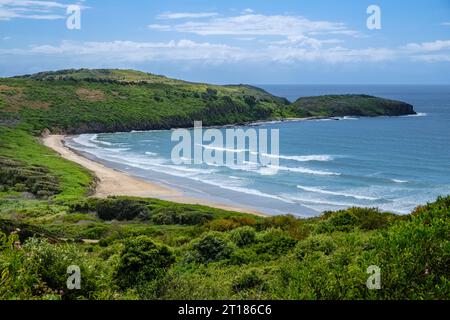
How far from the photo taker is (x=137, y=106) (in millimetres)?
142250

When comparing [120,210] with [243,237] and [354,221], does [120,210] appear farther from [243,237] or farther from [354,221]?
[354,221]

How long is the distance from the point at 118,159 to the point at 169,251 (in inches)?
2601

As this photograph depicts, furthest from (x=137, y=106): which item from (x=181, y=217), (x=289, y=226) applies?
(x=289, y=226)

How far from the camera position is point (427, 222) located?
13406 mm

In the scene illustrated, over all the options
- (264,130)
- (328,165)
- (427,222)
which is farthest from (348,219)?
(264,130)

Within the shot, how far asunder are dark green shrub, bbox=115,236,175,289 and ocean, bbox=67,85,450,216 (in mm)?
30759

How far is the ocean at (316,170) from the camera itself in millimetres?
53281

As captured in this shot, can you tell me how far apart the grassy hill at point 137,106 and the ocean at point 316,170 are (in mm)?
10019

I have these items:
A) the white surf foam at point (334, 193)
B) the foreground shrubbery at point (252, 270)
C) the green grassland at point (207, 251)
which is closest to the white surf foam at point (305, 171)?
the white surf foam at point (334, 193)

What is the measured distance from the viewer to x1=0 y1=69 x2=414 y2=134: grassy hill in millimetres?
123000

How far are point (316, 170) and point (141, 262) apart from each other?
55926 millimetres

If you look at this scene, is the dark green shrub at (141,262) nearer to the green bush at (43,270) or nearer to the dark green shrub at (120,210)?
the green bush at (43,270)

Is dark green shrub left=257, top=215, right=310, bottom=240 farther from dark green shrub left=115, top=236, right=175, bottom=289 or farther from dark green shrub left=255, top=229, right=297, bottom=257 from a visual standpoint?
dark green shrub left=115, top=236, right=175, bottom=289

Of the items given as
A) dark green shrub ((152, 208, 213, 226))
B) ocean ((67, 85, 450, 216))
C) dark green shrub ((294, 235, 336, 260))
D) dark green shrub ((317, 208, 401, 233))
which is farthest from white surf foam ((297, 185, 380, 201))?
dark green shrub ((294, 235, 336, 260))
